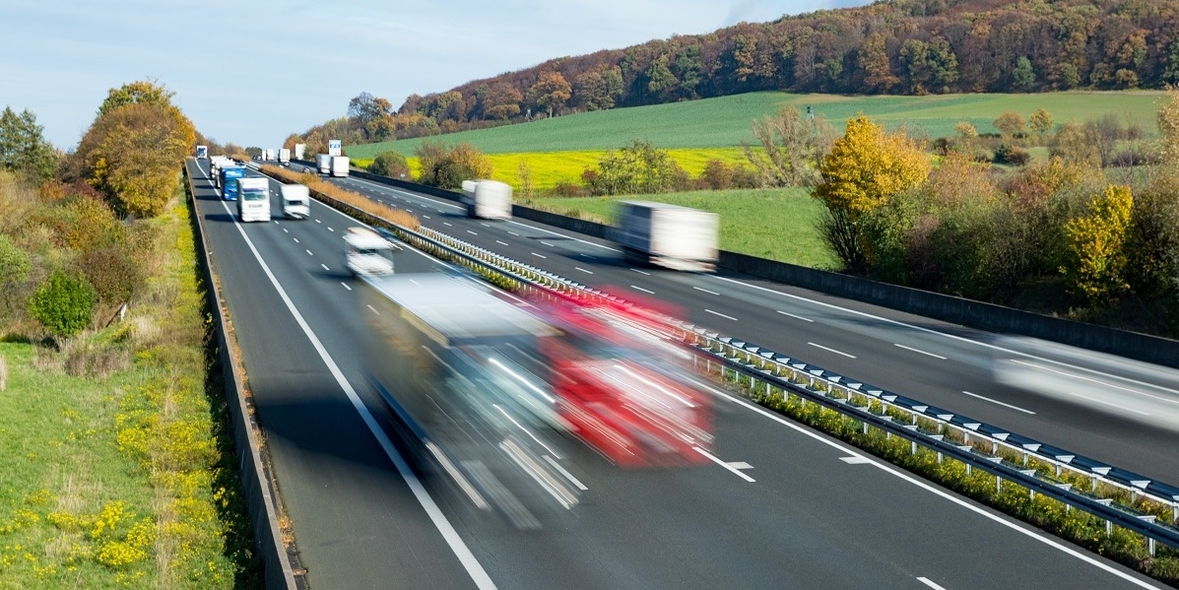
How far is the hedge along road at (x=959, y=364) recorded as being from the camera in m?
18.9

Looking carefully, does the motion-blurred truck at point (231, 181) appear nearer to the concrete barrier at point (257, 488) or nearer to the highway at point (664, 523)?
the concrete barrier at point (257, 488)

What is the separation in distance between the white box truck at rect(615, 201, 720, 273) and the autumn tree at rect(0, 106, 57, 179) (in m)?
84.6

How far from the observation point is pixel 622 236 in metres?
49.0

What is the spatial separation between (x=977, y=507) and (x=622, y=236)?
115 ft

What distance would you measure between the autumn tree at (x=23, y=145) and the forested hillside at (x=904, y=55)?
76.1 m

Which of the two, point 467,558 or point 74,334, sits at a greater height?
point 467,558

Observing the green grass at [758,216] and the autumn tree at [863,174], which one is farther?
the green grass at [758,216]

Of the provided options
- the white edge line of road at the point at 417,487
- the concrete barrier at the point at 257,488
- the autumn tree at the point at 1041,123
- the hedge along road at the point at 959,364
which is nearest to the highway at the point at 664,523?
the white edge line of road at the point at 417,487

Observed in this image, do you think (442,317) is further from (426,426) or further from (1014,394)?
(1014,394)

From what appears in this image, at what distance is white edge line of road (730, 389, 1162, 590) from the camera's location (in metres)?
12.3

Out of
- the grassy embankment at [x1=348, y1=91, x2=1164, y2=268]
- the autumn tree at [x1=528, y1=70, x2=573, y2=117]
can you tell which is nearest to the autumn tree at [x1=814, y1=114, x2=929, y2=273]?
the grassy embankment at [x1=348, y1=91, x2=1164, y2=268]

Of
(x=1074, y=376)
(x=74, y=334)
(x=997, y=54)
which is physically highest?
(x=997, y=54)

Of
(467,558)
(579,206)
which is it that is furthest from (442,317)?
(579,206)

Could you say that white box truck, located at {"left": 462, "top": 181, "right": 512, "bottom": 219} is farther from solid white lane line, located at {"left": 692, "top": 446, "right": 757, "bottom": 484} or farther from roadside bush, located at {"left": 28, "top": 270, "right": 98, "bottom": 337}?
solid white lane line, located at {"left": 692, "top": 446, "right": 757, "bottom": 484}
